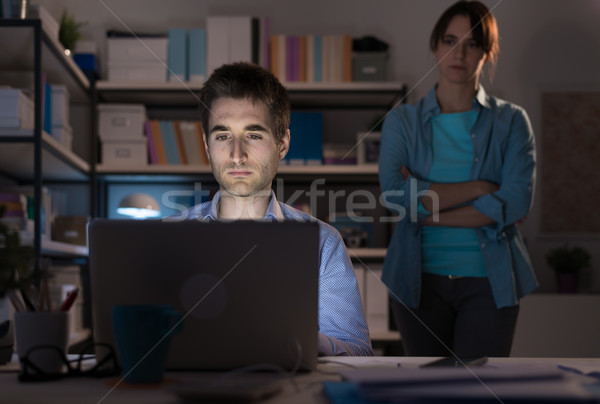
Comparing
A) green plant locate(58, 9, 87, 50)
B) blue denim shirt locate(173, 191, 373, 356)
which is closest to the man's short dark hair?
blue denim shirt locate(173, 191, 373, 356)

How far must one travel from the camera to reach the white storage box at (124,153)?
3.05m

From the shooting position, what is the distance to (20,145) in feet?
7.41

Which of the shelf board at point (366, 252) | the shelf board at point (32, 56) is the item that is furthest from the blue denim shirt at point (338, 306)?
the shelf board at point (366, 252)

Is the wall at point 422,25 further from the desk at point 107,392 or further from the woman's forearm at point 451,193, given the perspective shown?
the desk at point 107,392

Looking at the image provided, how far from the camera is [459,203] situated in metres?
1.86

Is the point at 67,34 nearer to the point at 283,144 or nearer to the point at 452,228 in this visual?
the point at 283,144

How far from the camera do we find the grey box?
3162mm

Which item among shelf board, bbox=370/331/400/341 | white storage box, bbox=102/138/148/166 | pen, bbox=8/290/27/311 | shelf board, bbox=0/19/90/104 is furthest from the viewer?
white storage box, bbox=102/138/148/166

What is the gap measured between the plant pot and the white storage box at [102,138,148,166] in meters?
2.22

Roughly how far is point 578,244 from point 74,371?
125 inches

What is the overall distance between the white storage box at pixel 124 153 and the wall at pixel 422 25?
2.59 feet

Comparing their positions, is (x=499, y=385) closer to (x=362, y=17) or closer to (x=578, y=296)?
(x=578, y=296)

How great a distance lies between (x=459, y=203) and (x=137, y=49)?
2.00m

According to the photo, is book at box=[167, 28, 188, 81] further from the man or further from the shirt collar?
the shirt collar
